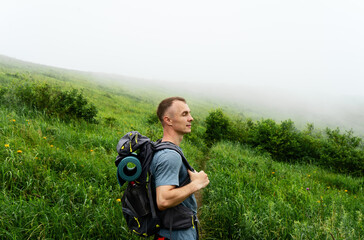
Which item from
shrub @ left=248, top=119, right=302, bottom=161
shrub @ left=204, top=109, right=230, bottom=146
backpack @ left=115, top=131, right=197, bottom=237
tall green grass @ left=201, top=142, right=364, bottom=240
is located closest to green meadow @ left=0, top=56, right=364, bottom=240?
tall green grass @ left=201, top=142, right=364, bottom=240

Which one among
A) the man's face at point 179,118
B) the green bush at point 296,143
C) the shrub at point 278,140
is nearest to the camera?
the man's face at point 179,118

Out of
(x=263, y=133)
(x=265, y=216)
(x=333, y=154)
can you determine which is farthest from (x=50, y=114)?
(x=333, y=154)

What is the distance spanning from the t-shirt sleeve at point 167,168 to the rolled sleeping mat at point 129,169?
17 centimetres

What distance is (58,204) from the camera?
118 inches

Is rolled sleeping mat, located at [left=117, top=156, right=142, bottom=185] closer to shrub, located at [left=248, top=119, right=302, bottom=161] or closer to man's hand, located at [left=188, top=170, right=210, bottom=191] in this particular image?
man's hand, located at [left=188, top=170, right=210, bottom=191]

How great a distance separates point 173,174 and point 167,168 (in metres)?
0.07

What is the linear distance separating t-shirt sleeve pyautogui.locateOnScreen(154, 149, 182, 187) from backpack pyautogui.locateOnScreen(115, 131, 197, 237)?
87mm

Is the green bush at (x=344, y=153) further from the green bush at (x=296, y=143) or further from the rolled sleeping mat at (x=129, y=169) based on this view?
the rolled sleeping mat at (x=129, y=169)

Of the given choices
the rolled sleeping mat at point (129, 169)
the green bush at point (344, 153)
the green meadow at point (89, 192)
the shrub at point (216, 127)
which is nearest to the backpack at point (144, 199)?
the rolled sleeping mat at point (129, 169)

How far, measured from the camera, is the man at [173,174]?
1552 millimetres

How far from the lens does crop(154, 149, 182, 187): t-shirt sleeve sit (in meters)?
1.57

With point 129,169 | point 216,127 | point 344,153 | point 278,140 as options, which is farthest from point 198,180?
point 344,153

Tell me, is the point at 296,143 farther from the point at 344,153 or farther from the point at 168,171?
the point at 168,171

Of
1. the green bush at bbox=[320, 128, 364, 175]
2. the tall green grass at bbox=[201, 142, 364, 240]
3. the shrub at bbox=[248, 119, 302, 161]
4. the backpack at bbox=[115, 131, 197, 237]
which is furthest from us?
the shrub at bbox=[248, 119, 302, 161]
